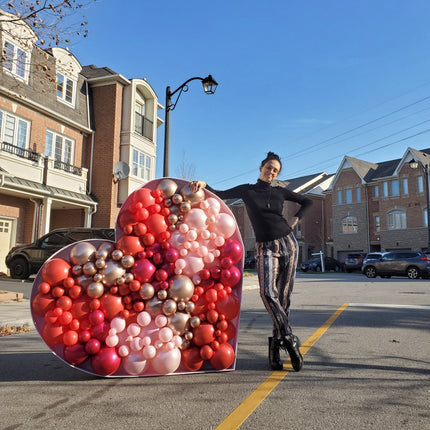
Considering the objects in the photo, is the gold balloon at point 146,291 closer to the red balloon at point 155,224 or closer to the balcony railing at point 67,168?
the red balloon at point 155,224

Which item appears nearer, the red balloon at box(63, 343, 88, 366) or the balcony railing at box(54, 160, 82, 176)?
the red balloon at box(63, 343, 88, 366)

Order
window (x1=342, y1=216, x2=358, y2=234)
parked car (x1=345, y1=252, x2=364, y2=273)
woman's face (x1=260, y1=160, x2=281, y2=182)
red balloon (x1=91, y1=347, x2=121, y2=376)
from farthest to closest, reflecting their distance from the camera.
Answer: window (x1=342, y1=216, x2=358, y2=234), parked car (x1=345, y1=252, x2=364, y2=273), woman's face (x1=260, y1=160, x2=281, y2=182), red balloon (x1=91, y1=347, x2=121, y2=376)

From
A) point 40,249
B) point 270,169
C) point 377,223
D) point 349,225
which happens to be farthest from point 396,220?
point 270,169

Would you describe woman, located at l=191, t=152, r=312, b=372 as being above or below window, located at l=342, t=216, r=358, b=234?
below

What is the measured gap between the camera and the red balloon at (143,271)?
3381mm

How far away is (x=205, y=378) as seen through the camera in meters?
3.39

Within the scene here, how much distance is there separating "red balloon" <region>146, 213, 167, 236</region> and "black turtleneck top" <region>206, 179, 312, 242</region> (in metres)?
0.61

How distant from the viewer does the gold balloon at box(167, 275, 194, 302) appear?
3.38 m

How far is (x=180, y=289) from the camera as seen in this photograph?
3.38 m

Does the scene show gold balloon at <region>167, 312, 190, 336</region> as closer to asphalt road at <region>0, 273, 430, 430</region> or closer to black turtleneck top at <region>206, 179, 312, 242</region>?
asphalt road at <region>0, 273, 430, 430</region>

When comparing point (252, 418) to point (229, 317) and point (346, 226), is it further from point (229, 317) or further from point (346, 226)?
point (346, 226)

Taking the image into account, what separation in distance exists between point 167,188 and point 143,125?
66.2ft

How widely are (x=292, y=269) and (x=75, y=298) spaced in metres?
1.95

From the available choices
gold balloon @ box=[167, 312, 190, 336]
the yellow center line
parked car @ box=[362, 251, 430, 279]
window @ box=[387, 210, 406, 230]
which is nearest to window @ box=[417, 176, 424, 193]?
window @ box=[387, 210, 406, 230]
